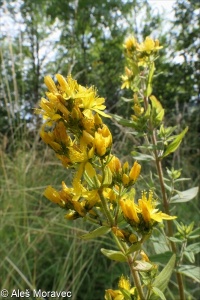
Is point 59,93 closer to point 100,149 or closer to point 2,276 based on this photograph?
point 100,149

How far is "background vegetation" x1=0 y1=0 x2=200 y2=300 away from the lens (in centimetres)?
189

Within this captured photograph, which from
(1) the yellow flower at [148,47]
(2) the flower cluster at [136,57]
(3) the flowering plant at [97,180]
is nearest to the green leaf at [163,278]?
(3) the flowering plant at [97,180]

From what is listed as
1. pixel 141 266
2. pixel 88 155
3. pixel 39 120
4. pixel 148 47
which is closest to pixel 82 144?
pixel 88 155

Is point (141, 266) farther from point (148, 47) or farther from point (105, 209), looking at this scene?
point (148, 47)

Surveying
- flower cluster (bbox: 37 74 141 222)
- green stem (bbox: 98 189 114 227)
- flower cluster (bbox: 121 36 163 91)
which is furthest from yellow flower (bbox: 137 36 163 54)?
green stem (bbox: 98 189 114 227)

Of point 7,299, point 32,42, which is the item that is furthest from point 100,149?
point 32,42

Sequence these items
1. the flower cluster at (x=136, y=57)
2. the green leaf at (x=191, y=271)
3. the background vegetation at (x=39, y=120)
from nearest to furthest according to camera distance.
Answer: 1. the green leaf at (x=191, y=271)
2. the flower cluster at (x=136, y=57)
3. the background vegetation at (x=39, y=120)

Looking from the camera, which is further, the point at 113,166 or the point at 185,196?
the point at 185,196

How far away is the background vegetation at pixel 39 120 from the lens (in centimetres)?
189

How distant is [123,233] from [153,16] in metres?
6.73

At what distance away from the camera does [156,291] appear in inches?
26.6

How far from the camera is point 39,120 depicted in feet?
9.77

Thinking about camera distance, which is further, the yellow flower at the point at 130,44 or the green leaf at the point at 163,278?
the yellow flower at the point at 130,44

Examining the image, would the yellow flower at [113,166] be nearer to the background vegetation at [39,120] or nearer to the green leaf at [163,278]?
the green leaf at [163,278]
